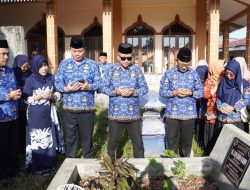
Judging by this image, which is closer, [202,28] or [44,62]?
[44,62]

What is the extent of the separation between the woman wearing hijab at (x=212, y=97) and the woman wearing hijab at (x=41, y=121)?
2.00m

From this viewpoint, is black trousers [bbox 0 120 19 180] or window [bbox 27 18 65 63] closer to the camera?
black trousers [bbox 0 120 19 180]

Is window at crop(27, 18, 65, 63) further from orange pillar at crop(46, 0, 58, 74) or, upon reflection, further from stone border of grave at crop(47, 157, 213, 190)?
stone border of grave at crop(47, 157, 213, 190)

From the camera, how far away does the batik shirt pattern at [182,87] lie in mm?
3764

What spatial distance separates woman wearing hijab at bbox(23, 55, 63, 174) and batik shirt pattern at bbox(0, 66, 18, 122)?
8.6 inches

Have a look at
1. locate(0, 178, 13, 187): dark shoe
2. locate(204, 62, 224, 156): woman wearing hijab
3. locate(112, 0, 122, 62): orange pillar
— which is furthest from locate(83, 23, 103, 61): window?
locate(0, 178, 13, 187): dark shoe

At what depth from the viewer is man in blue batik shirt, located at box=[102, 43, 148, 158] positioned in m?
3.69

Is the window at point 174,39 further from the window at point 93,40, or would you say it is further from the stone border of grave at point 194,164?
the stone border of grave at point 194,164

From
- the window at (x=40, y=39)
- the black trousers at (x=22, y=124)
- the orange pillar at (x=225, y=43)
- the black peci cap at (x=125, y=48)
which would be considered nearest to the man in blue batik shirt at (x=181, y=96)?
the black peci cap at (x=125, y=48)

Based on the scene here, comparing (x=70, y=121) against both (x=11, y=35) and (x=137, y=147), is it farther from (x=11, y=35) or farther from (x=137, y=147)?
(x=11, y=35)

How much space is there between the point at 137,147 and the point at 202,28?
883 cm

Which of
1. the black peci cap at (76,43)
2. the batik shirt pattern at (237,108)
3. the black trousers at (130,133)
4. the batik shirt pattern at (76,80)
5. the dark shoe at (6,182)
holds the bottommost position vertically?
the dark shoe at (6,182)

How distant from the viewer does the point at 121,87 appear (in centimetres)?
366

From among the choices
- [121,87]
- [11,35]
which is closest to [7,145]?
[121,87]
